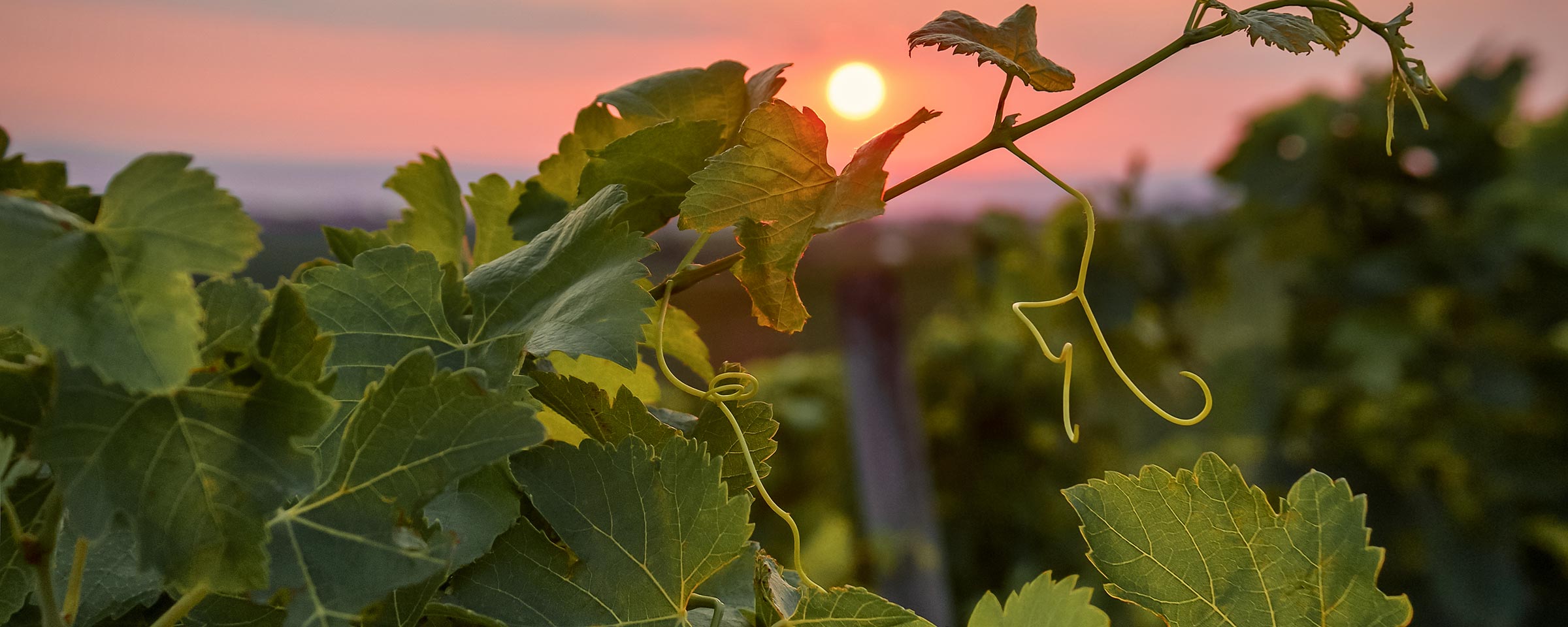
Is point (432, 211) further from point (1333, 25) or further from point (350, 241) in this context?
point (1333, 25)

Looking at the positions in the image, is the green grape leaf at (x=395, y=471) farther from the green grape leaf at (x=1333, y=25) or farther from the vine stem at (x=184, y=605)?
the green grape leaf at (x=1333, y=25)

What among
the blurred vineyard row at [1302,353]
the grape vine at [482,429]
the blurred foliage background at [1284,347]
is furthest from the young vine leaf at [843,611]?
the blurred vineyard row at [1302,353]

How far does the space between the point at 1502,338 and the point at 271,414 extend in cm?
185

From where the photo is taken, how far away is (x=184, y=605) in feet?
0.57

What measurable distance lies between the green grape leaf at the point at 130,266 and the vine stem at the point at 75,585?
58 millimetres

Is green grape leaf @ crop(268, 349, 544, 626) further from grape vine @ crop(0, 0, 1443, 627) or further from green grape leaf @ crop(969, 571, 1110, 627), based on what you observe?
green grape leaf @ crop(969, 571, 1110, 627)

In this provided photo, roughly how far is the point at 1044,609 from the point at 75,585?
7.5 inches

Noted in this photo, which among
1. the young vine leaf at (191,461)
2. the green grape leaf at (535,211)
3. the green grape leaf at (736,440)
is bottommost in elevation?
the green grape leaf at (736,440)

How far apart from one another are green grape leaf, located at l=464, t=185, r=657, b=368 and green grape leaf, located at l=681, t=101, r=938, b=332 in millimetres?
17

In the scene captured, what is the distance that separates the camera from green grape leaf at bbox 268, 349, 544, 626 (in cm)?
17

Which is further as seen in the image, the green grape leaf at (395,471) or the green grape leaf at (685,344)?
the green grape leaf at (685,344)

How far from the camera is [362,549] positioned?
173 millimetres

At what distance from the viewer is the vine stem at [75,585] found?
0.19m

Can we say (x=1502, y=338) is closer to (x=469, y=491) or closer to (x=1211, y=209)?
(x=1211, y=209)
